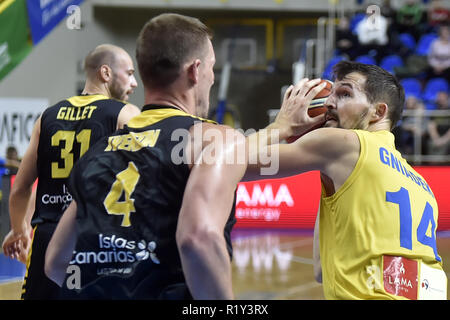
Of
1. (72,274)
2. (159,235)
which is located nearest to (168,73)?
(159,235)

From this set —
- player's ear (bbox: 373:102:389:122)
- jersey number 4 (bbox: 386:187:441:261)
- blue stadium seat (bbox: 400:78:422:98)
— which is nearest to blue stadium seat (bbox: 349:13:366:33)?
blue stadium seat (bbox: 400:78:422:98)

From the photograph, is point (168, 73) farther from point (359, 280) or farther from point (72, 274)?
point (359, 280)

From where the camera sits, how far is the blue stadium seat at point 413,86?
11.5m

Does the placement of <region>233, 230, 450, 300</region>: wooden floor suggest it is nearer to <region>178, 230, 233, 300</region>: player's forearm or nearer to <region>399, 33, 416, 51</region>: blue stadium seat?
<region>178, 230, 233, 300</region>: player's forearm

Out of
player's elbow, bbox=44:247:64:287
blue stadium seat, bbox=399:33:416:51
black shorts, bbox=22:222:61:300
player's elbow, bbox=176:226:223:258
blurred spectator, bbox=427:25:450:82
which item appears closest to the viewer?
player's elbow, bbox=176:226:223:258

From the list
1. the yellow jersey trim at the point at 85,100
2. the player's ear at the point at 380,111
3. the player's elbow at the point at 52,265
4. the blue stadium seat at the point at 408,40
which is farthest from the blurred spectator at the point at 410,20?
the player's elbow at the point at 52,265

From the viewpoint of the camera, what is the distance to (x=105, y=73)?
3551 millimetres

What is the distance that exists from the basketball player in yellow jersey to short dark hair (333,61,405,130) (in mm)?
213

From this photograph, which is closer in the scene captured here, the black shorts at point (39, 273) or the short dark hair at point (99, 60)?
the black shorts at point (39, 273)

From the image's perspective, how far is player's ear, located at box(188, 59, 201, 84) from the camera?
73.4 inches

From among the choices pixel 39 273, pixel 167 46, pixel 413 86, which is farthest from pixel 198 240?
pixel 413 86

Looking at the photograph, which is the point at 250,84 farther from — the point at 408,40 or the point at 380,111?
the point at 380,111

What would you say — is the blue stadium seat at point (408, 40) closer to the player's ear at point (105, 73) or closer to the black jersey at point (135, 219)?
the player's ear at point (105, 73)

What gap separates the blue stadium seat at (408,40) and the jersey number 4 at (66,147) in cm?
1075
